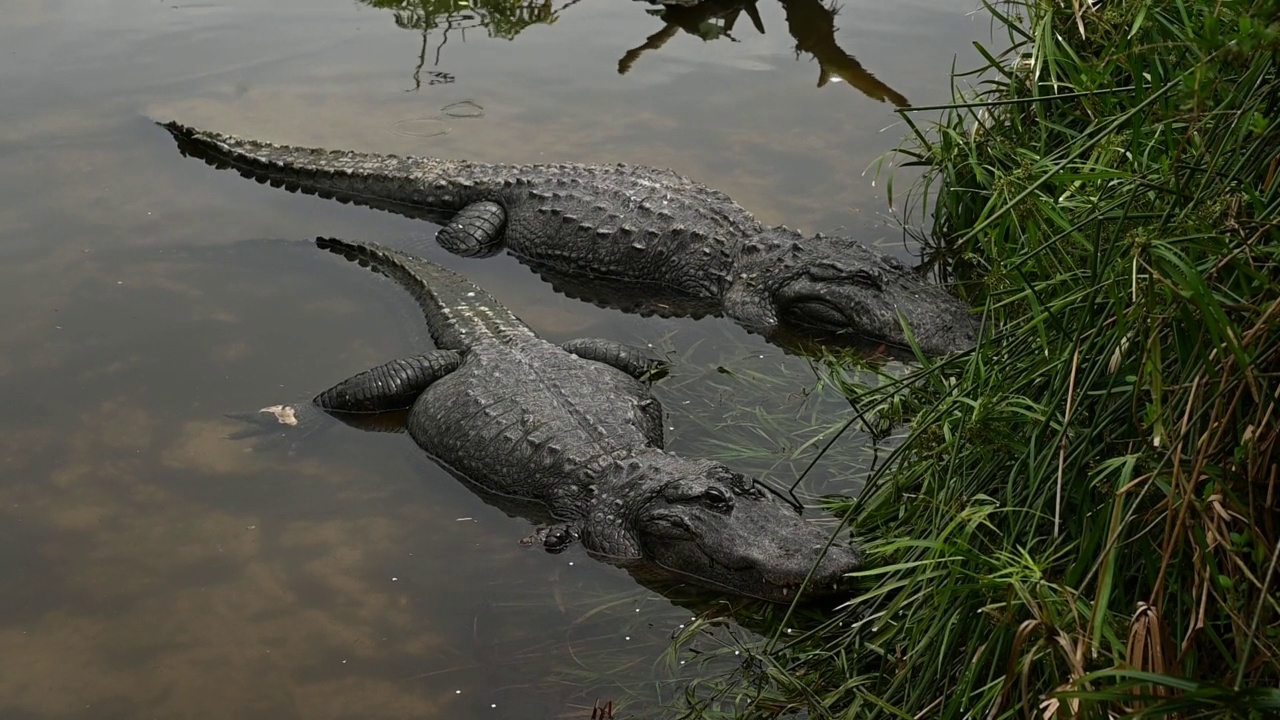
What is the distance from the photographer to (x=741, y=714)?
13.8 ft

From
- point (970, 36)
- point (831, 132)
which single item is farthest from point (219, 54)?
point (970, 36)

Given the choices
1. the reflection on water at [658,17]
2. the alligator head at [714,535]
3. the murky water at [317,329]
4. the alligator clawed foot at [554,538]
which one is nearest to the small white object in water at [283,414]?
the murky water at [317,329]

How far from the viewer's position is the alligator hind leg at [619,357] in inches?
260

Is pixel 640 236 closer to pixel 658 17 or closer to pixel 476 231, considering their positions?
pixel 476 231

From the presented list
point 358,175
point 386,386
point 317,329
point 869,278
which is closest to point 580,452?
point 386,386

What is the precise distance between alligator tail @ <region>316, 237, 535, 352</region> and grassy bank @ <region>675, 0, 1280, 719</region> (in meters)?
2.78

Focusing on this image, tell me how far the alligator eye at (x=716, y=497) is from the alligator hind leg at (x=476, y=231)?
3.56 metres

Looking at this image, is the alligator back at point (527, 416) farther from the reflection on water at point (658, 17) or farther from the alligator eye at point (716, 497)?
the reflection on water at point (658, 17)

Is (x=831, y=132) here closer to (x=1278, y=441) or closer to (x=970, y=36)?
(x=970, y=36)

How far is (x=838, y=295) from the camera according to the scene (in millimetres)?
7312

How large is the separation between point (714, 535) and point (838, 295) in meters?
2.59

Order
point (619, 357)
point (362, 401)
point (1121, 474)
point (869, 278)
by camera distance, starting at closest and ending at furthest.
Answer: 1. point (1121, 474)
2. point (362, 401)
3. point (619, 357)
4. point (869, 278)

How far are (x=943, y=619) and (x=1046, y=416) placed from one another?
2.20ft

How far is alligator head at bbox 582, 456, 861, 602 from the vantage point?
4859 millimetres
